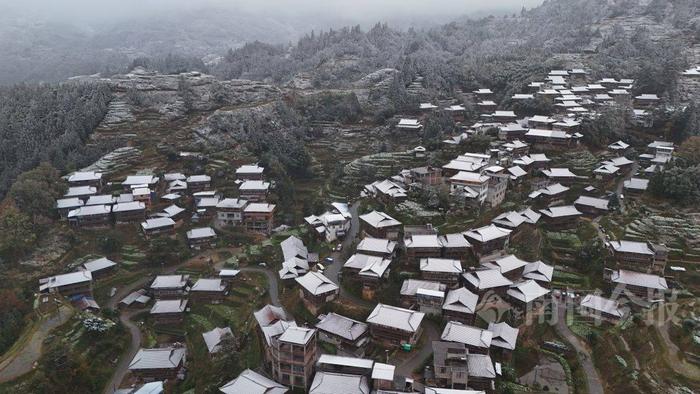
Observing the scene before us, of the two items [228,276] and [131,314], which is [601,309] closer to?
[228,276]

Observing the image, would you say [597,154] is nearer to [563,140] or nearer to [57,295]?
[563,140]

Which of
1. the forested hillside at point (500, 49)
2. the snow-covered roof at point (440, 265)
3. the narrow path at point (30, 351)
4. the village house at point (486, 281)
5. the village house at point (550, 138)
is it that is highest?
the forested hillside at point (500, 49)

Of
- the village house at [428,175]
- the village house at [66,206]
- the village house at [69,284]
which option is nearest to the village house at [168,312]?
the village house at [69,284]

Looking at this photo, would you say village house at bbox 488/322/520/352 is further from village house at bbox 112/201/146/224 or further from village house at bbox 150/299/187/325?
village house at bbox 112/201/146/224

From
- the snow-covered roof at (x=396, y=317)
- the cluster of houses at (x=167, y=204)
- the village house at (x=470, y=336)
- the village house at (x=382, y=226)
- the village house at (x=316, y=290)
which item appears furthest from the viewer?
the cluster of houses at (x=167, y=204)

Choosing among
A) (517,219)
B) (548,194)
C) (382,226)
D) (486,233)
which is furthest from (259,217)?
(548,194)

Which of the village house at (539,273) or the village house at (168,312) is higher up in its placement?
the village house at (539,273)

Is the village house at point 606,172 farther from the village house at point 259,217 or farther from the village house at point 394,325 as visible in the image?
the village house at point 259,217
